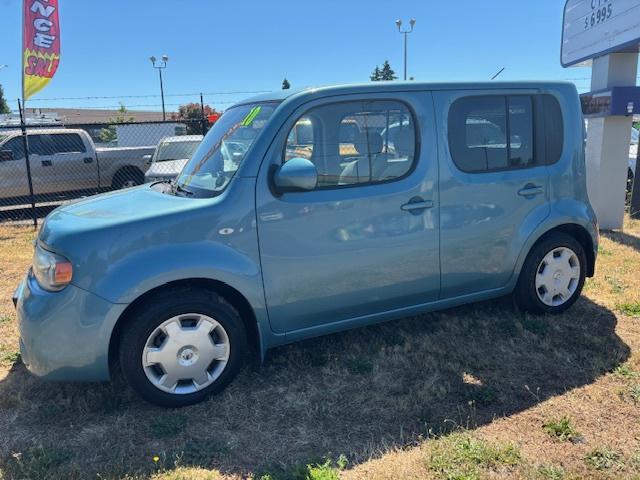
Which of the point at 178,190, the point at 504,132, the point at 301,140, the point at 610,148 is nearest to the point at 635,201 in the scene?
the point at 610,148

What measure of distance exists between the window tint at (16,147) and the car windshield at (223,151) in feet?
25.8

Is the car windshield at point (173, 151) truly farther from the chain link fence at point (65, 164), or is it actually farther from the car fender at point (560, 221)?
the car fender at point (560, 221)

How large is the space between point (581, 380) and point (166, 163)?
302 inches

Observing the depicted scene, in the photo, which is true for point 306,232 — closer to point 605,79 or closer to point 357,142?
point 357,142

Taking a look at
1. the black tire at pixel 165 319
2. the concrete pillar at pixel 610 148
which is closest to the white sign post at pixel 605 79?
the concrete pillar at pixel 610 148

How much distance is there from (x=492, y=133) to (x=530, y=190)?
21.1 inches

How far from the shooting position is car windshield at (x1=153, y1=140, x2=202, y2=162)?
997 cm

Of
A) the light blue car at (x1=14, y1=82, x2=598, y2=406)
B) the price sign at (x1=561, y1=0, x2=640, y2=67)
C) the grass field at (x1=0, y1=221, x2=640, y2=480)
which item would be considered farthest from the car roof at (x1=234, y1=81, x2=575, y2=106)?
the price sign at (x1=561, y1=0, x2=640, y2=67)

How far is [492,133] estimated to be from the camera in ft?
13.2

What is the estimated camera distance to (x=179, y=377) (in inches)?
128

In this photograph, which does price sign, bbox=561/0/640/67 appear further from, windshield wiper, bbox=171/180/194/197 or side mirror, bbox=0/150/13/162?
side mirror, bbox=0/150/13/162

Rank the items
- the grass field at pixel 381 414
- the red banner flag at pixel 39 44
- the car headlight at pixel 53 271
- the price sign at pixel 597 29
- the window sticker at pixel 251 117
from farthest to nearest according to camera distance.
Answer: the red banner flag at pixel 39 44
the price sign at pixel 597 29
the window sticker at pixel 251 117
the car headlight at pixel 53 271
the grass field at pixel 381 414

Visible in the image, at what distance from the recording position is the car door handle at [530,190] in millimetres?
4074

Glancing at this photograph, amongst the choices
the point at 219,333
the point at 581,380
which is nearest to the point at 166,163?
the point at 219,333
